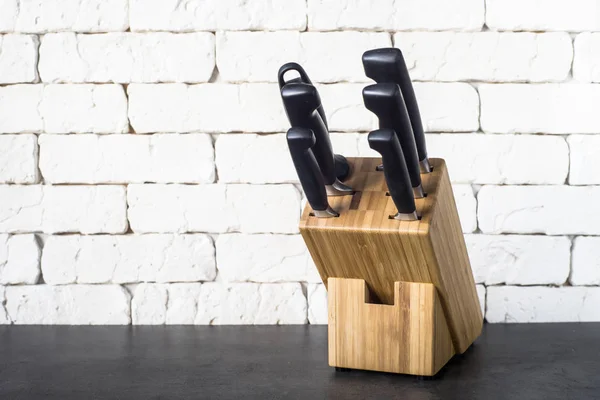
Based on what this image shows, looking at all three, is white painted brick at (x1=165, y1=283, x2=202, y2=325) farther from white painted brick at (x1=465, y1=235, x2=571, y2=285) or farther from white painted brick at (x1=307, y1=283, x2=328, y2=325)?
white painted brick at (x1=465, y1=235, x2=571, y2=285)

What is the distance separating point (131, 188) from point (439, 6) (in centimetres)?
56

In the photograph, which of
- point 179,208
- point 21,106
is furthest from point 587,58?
point 21,106

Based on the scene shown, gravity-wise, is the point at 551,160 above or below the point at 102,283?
above

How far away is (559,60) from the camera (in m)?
1.09

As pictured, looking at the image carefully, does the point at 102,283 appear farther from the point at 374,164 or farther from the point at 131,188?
the point at 374,164

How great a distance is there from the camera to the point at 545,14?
1.09 m

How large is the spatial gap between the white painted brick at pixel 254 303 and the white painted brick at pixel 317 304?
0.01 m

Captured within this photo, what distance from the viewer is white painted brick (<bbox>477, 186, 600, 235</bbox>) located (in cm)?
110

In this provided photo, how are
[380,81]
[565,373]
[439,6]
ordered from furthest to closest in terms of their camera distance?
[439,6]
[565,373]
[380,81]

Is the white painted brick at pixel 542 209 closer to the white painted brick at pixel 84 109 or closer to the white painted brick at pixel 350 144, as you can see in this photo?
the white painted brick at pixel 350 144

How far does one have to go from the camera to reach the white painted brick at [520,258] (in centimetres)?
111

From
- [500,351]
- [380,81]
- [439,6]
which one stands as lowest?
[500,351]

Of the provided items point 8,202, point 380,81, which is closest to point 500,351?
point 380,81

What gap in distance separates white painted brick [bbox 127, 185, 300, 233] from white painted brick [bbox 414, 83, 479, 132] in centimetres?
24
